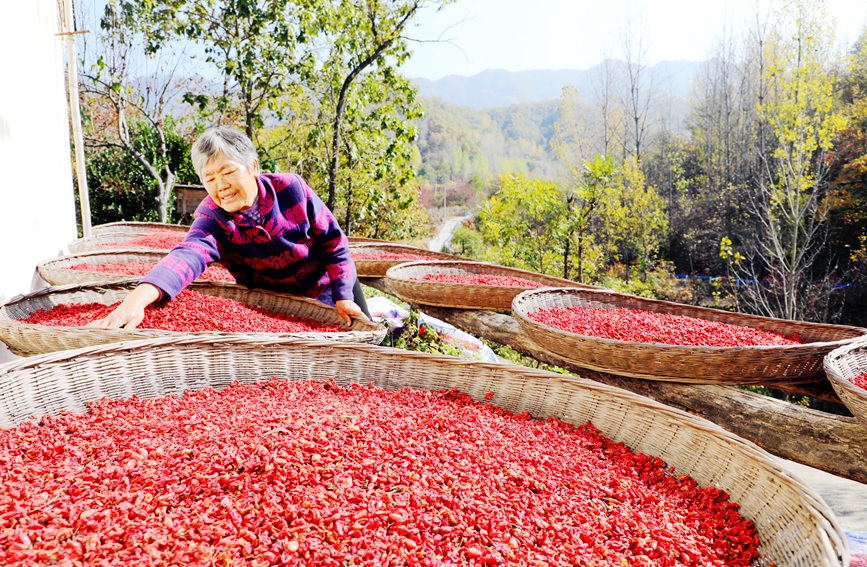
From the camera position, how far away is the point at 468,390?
4.30ft

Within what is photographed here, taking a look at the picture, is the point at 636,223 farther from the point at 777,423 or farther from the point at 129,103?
the point at 777,423

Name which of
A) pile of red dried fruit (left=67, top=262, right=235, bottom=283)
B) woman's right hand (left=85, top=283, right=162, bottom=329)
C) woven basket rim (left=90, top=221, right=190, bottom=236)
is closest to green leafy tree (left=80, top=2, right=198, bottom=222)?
woven basket rim (left=90, top=221, right=190, bottom=236)

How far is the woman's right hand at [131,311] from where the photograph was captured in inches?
52.7

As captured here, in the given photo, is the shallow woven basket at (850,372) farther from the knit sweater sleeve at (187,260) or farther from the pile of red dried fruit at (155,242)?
the pile of red dried fruit at (155,242)

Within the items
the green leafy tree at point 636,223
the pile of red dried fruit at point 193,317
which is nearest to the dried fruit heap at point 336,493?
the pile of red dried fruit at point 193,317

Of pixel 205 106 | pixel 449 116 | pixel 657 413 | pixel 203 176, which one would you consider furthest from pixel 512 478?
pixel 449 116

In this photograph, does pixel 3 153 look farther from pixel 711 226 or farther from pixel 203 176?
pixel 711 226

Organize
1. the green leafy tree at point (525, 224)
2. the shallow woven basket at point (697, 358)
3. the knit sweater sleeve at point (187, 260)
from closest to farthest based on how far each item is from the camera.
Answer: the knit sweater sleeve at point (187, 260) → the shallow woven basket at point (697, 358) → the green leafy tree at point (525, 224)

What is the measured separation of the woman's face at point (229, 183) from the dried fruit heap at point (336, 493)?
676 millimetres

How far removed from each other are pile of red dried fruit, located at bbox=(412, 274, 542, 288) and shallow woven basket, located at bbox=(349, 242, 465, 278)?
0.34 m

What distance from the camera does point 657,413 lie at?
3.59ft

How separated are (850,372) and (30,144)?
3333 millimetres

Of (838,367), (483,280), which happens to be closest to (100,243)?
(483,280)

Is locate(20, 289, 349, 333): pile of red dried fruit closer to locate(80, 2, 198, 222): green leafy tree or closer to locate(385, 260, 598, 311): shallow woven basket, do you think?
locate(385, 260, 598, 311): shallow woven basket
